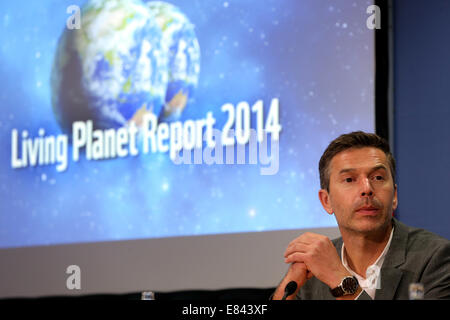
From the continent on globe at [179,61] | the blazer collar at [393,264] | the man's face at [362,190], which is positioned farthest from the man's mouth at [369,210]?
the continent on globe at [179,61]

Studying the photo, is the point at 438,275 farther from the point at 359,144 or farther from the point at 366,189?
the point at 359,144

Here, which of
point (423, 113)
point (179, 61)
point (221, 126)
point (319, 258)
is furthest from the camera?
point (179, 61)

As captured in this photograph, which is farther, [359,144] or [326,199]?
[326,199]

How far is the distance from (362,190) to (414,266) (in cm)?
28

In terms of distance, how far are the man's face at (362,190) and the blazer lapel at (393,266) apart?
0.21 feet

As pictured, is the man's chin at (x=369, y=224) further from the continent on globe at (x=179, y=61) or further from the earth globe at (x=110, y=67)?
the earth globe at (x=110, y=67)

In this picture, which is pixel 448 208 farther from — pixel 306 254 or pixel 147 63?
pixel 147 63

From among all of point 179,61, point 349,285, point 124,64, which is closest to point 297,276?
point 349,285

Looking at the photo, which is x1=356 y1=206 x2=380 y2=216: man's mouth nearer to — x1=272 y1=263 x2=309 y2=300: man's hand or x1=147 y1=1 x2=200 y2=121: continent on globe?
x1=272 y1=263 x2=309 y2=300: man's hand

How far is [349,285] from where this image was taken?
180 cm

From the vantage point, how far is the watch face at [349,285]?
1794 millimetres

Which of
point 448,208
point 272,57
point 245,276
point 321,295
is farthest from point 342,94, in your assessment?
point 321,295

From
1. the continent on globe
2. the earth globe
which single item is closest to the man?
the continent on globe

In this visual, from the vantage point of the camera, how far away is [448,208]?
312cm
